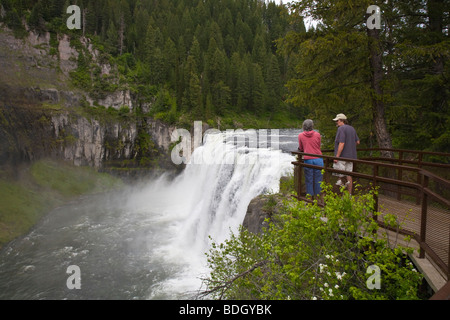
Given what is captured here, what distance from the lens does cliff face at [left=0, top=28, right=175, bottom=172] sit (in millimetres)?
33812

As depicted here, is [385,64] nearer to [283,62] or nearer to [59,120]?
[59,120]

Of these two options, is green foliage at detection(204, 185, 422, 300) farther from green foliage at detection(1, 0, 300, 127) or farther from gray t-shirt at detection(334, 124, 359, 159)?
green foliage at detection(1, 0, 300, 127)

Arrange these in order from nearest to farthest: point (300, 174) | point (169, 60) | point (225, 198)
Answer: point (300, 174), point (225, 198), point (169, 60)

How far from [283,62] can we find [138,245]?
68954mm

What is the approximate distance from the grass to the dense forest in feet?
42.0

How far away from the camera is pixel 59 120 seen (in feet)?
120

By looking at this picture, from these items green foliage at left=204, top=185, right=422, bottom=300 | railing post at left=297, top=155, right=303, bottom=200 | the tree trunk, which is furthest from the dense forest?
green foliage at left=204, top=185, right=422, bottom=300

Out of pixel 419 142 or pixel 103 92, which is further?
pixel 103 92

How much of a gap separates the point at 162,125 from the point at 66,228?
21.5 meters

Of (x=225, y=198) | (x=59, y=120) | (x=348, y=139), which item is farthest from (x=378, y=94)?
(x=59, y=120)

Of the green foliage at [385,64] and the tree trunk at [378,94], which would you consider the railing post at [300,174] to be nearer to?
the green foliage at [385,64]

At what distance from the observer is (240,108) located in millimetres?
56531
